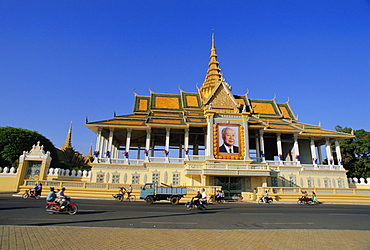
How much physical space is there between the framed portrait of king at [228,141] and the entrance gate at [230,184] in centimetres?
257

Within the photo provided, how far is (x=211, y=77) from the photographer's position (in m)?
43.2

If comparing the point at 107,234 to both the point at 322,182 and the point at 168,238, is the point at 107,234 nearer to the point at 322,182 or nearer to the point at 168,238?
the point at 168,238

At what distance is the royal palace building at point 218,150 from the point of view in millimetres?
27528

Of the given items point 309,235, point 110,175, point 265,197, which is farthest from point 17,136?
point 309,235

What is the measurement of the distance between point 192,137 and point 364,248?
3073 cm

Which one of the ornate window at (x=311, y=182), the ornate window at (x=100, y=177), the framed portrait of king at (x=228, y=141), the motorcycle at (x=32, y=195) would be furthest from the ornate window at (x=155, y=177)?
the ornate window at (x=311, y=182)

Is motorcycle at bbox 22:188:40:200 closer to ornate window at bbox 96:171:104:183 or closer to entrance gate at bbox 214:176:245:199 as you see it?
ornate window at bbox 96:171:104:183

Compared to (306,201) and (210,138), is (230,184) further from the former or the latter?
(306,201)

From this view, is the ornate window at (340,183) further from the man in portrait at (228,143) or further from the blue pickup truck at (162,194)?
the blue pickup truck at (162,194)

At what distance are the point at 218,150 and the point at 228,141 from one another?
161cm

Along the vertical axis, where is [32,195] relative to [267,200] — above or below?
below

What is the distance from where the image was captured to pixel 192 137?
3666 cm

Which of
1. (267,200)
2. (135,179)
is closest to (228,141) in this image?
(267,200)

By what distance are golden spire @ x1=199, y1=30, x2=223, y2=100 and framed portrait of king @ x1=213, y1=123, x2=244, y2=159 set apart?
1222 centimetres
